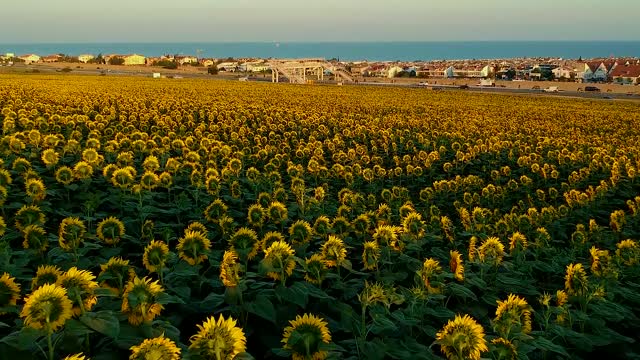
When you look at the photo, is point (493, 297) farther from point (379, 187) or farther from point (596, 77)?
point (596, 77)

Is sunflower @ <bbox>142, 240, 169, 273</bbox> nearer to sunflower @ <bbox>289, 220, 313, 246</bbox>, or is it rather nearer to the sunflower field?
the sunflower field

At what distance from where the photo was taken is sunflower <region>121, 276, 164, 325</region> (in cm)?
255

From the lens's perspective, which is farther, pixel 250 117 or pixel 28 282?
pixel 250 117

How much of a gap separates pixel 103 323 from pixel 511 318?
220 cm

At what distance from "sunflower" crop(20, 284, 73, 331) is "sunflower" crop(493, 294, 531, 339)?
7.50 feet

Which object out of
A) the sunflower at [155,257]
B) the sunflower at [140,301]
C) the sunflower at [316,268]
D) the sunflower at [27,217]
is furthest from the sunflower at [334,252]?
the sunflower at [27,217]

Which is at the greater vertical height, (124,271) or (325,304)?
(124,271)

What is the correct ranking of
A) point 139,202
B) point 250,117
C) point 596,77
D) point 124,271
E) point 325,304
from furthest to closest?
point 596,77, point 250,117, point 139,202, point 325,304, point 124,271

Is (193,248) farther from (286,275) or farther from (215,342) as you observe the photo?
(215,342)

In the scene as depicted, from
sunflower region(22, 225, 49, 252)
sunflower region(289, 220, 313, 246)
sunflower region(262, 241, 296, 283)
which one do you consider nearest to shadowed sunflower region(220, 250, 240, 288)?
sunflower region(262, 241, 296, 283)

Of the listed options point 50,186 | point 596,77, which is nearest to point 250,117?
point 50,186

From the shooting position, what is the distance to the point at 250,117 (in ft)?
66.3

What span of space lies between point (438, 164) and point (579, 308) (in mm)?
9825

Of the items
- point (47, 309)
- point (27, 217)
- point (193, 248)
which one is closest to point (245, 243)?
point (193, 248)
